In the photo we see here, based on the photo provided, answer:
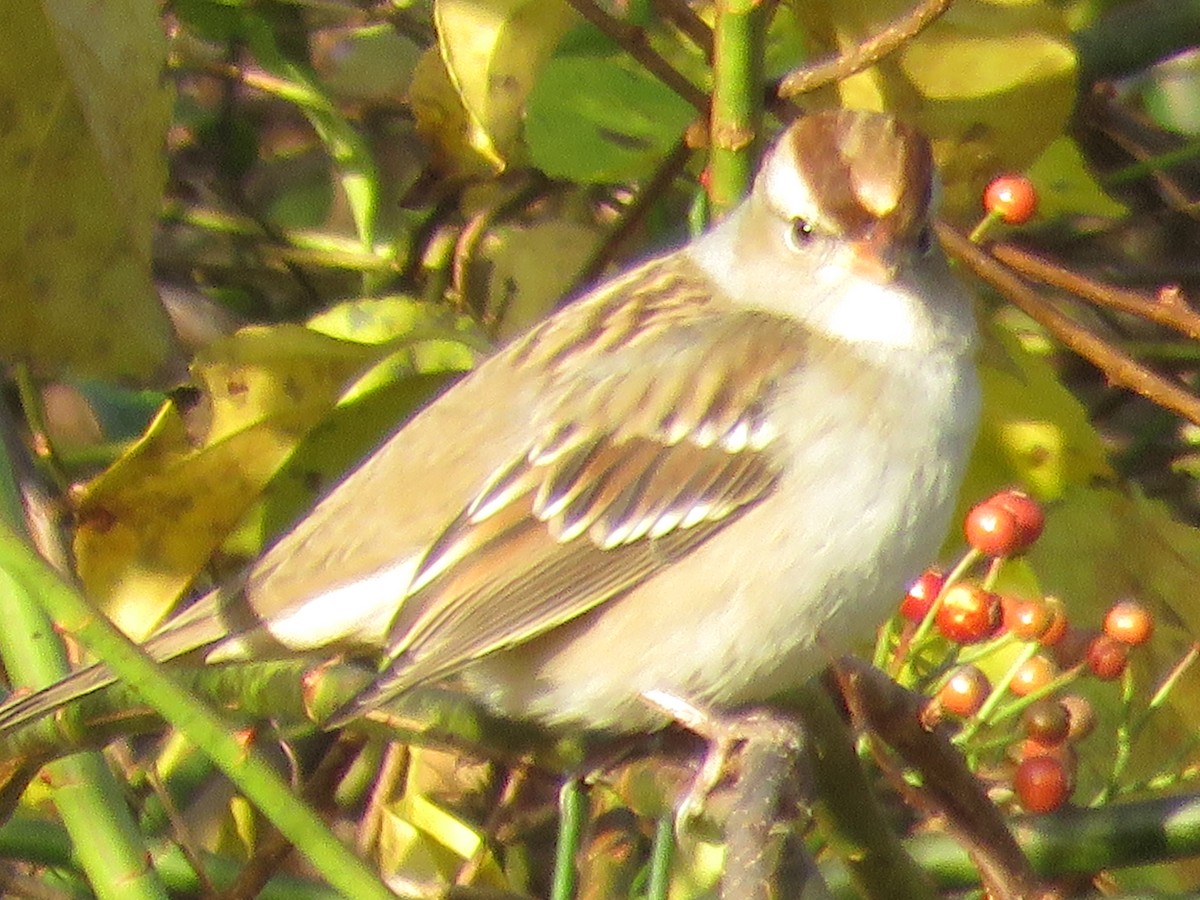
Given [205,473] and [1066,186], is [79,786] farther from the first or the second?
[1066,186]

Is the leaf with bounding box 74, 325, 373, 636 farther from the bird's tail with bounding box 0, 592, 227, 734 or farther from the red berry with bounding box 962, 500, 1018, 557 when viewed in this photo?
the red berry with bounding box 962, 500, 1018, 557

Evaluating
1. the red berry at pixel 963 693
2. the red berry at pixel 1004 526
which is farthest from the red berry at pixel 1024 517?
the red berry at pixel 963 693

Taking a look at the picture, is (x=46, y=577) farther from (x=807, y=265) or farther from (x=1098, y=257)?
(x=1098, y=257)

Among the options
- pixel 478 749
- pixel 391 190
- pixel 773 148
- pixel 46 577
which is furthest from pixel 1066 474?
pixel 46 577

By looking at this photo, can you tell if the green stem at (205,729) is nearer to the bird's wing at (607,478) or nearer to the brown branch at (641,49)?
the bird's wing at (607,478)

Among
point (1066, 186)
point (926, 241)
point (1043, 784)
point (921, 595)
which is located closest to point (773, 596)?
point (921, 595)

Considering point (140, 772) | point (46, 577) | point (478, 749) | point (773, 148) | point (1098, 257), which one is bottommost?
point (1098, 257)
